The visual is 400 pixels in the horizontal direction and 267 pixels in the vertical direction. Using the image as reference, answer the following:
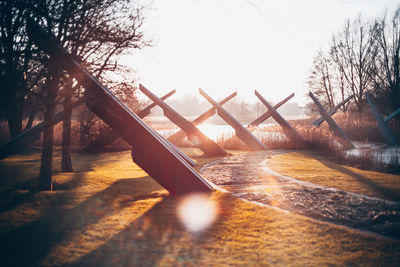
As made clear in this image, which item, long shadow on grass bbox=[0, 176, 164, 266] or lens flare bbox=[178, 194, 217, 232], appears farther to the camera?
lens flare bbox=[178, 194, 217, 232]

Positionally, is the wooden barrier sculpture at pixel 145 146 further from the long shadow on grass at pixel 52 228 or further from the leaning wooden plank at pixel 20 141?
the leaning wooden plank at pixel 20 141

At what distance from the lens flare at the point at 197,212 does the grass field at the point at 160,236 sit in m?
0.06

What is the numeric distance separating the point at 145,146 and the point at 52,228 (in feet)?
4.18

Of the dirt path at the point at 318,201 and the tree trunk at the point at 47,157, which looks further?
the tree trunk at the point at 47,157

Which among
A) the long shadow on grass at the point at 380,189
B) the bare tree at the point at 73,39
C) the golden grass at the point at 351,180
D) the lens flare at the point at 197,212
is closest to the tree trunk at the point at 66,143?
the bare tree at the point at 73,39

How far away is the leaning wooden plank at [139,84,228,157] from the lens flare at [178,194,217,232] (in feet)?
16.1

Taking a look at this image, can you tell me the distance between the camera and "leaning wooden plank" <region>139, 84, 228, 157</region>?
830cm

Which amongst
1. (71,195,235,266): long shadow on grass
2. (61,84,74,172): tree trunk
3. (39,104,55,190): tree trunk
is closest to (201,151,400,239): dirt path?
(71,195,235,266): long shadow on grass

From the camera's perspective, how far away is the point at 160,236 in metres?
2.41

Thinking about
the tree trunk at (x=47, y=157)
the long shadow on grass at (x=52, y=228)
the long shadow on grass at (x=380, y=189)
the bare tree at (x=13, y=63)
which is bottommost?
the long shadow on grass at (x=380, y=189)

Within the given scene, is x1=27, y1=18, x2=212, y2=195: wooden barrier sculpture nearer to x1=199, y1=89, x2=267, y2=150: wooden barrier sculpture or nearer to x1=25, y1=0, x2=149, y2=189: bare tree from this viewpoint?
x1=25, y1=0, x2=149, y2=189: bare tree

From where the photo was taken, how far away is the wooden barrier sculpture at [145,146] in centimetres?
330

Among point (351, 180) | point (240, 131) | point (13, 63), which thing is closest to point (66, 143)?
point (13, 63)

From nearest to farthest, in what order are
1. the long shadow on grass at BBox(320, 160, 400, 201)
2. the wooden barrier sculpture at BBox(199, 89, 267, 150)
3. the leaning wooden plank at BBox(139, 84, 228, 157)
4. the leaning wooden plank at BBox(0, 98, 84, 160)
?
the long shadow on grass at BBox(320, 160, 400, 201) < the leaning wooden plank at BBox(0, 98, 84, 160) < the leaning wooden plank at BBox(139, 84, 228, 157) < the wooden barrier sculpture at BBox(199, 89, 267, 150)
